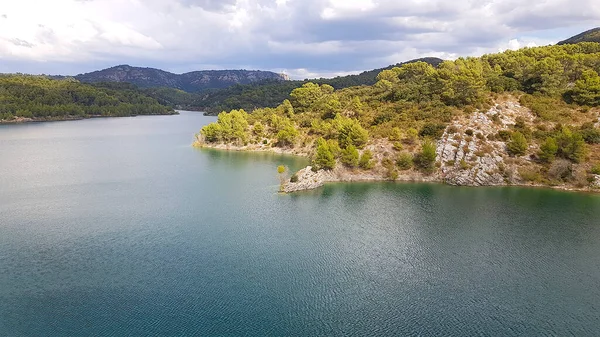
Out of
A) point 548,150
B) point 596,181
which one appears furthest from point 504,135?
point 596,181

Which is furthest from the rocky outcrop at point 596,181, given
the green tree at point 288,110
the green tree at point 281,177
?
the green tree at point 288,110

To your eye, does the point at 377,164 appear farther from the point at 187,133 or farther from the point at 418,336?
the point at 187,133

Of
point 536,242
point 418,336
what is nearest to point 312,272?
point 418,336

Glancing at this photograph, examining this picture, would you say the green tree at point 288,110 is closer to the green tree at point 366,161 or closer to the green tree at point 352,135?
the green tree at point 352,135

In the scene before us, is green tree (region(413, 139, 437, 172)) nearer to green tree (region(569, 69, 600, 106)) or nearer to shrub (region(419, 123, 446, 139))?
shrub (region(419, 123, 446, 139))

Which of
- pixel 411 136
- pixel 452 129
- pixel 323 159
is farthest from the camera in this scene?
pixel 411 136

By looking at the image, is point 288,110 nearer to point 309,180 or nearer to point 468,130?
point 309,180
